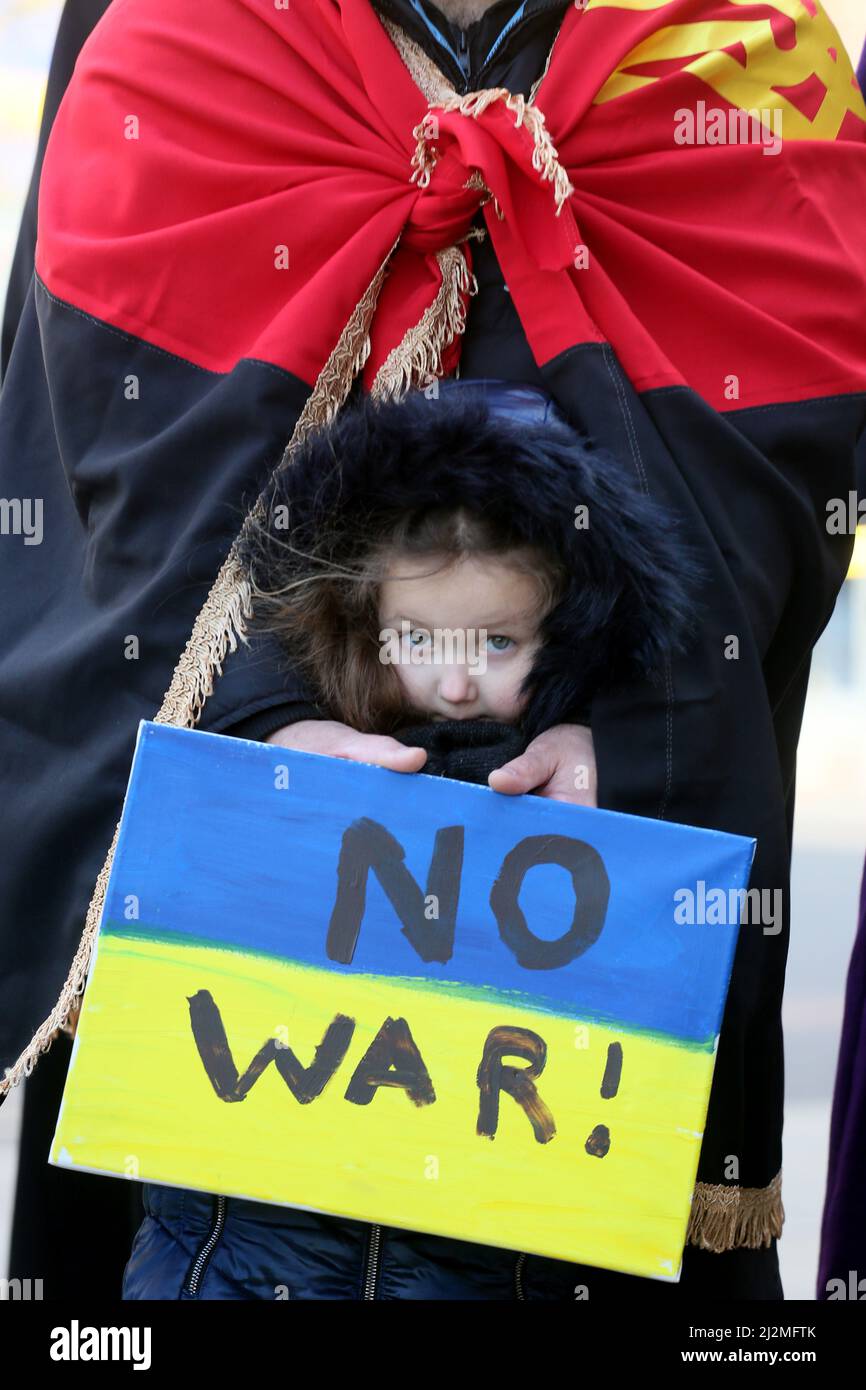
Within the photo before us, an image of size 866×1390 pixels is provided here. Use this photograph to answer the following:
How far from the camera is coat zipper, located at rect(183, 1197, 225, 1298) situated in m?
1.72

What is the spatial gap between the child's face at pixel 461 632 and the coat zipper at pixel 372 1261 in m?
0.52

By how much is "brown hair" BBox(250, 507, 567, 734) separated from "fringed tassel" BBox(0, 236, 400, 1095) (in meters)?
0.03

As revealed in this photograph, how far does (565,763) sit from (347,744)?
0.23 meters

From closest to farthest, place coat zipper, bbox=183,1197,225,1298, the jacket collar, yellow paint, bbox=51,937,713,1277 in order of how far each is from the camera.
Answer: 1. yellow paint, bbox=51,937,713,1277
2. coat zipper, bbox=183,1197,225,1298
3. the jacket collar

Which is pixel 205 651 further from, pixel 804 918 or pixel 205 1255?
Answer: pixel 804 918

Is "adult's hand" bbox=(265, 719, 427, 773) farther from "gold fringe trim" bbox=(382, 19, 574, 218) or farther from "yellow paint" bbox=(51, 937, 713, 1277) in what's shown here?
"gold fringe trim" bbox=(382, 19, 574, 218)

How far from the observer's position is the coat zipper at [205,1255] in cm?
172

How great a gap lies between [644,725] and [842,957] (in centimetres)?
348

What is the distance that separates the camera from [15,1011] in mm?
1918

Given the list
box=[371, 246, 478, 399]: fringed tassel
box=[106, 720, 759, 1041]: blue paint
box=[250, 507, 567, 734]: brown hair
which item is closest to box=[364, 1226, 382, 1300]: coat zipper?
box=[106, 720, 759, 1041]: blue paint

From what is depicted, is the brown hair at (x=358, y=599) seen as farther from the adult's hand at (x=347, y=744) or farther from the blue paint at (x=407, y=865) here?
the blue paint at (x=407, y=865)

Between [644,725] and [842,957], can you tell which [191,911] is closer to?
[644,725]

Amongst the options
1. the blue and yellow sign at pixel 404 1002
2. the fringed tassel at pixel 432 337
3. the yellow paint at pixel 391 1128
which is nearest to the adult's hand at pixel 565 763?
the blue and yellow sign at pixel 404 1002

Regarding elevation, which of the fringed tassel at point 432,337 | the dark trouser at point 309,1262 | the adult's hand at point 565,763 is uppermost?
the fringed tassel at point 432,337
